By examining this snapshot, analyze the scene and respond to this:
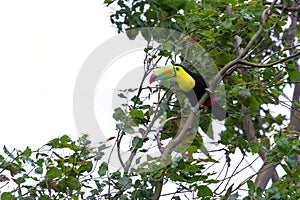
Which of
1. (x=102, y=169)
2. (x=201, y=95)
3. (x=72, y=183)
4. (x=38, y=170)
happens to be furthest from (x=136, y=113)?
(x=201, y=95)

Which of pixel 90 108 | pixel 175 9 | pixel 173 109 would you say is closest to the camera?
pixel 90 108

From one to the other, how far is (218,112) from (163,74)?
540mm

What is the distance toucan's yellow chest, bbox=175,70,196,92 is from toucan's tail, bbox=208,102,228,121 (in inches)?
19.2

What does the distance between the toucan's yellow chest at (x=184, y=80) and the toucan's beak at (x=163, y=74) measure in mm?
132

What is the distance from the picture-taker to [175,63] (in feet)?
14.1

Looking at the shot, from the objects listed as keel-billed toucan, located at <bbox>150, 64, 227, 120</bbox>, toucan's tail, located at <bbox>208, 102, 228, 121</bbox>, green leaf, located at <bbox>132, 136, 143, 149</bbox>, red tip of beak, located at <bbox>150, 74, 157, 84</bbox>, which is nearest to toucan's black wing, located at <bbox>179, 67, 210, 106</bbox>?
keel-billed toucan, located at <bbox>150, 64, 227, 120</bbox>

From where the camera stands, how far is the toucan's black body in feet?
13.5

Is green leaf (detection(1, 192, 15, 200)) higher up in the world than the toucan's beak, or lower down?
lower down

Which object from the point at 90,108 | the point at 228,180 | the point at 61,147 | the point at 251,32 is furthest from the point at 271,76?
the point at 61,147

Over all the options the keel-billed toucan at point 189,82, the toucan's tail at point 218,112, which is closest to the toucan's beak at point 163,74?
the keel-billed toucan at point 189,82

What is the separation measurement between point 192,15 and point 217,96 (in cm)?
77

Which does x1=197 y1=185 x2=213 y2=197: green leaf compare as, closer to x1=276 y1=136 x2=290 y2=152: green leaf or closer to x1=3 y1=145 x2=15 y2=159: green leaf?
x1=276 y1=136 x2=290 y2=152: green leaf

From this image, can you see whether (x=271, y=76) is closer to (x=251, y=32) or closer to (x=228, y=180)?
(x=251, y=32)

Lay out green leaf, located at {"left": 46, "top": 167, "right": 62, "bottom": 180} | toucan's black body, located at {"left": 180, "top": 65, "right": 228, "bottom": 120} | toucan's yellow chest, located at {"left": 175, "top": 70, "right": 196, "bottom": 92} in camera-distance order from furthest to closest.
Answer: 1. toucan's yellow chest, located at {"left": 175, "top": 70, "right": 196, "bottom": 92}
2. toucan's black body, located at {"left": 180, "top": 65, "right": 228, "bottom": 120}
3. green leaf, located at {"left": 46, "top": 167, "right": 62, "bottom": 180}
